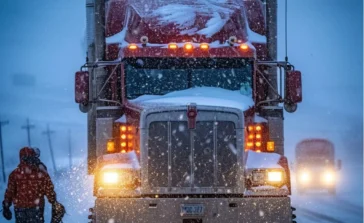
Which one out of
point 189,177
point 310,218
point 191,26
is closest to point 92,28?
point 191,26

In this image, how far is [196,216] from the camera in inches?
325

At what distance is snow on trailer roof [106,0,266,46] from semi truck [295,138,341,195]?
655 inches

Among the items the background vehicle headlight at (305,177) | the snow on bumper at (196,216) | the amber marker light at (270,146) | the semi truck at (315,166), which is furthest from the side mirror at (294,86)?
the background vehicle headlight at (305,177)

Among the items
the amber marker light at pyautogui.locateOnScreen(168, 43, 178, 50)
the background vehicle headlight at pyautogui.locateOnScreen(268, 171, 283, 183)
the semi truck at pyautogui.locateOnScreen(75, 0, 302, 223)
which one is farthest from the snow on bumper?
the amber marker light at pyautogui.locateOnScreen(168, 43, 178, 50)

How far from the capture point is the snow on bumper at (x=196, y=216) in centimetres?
828

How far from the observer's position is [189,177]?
8.50 metres

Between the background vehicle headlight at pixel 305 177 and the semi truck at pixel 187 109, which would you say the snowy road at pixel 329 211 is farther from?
the semi truck at pixel 187 109

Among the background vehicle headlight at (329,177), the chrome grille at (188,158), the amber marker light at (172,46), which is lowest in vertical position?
the background vehicle headlight at (329,177)

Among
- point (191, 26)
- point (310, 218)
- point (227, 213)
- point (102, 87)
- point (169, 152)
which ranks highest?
point (191, 26)

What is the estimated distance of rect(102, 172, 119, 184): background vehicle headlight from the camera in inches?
332

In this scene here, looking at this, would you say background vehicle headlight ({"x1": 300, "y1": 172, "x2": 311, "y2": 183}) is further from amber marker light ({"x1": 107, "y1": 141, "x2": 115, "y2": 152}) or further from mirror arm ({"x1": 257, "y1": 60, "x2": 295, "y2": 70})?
amber marker light ({"x1": 107, "y1": 141, "x2": 115, "y2": 152})

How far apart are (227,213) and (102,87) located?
3.04 metres

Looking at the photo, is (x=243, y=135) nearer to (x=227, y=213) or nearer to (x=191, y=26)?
(x=227, y=213)

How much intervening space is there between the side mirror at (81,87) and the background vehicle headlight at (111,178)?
1786mm
